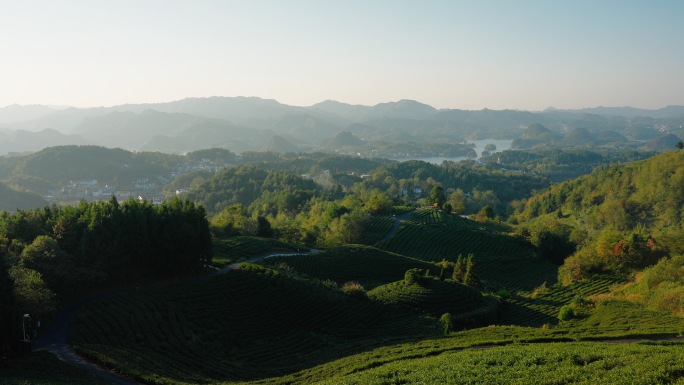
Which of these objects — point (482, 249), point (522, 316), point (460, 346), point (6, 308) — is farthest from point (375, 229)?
point (6, 308)

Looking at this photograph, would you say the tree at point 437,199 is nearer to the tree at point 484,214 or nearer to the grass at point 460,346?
the tree at point 484,214

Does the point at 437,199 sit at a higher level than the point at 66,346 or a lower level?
lower

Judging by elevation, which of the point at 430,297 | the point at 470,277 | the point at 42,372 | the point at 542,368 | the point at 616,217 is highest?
the point at 542,368

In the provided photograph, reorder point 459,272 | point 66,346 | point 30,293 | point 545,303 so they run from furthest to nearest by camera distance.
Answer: point 459,272 → point 545,303 → point 30,293 → point 66,346

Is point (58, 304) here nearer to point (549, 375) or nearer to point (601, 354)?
point (549, 375)

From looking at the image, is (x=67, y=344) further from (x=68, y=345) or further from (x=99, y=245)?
(x=99, y=245)

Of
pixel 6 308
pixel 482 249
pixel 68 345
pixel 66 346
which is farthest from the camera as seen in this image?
pixel 482 249

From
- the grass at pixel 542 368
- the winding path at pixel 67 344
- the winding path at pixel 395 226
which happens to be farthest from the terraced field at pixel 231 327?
the winding path at pixel 395 226
